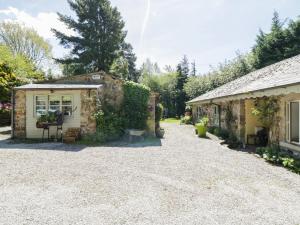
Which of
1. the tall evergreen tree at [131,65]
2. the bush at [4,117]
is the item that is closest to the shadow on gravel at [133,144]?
the bush at [4,117]

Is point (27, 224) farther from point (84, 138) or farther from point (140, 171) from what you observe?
point (84, 138)

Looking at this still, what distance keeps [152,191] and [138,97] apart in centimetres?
1155

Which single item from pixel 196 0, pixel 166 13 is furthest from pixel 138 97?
pixel 196 0

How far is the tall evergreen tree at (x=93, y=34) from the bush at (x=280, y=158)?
2575 centimetres

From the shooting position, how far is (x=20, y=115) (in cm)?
1566

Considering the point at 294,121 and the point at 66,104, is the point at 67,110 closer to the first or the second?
the point at 66,104

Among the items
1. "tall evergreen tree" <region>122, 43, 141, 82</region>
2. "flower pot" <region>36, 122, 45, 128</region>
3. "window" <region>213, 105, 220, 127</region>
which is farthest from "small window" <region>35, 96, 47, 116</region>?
"tall evergreen tree" <region>122, 43, 141, 82</region>

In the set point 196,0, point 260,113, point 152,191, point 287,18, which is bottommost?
point 152,191

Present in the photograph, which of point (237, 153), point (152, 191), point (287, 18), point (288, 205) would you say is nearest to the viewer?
point (288, 205)

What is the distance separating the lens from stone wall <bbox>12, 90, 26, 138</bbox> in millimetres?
15625

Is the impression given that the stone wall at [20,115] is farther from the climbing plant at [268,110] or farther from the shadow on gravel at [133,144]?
the climbing plant at [268,110]

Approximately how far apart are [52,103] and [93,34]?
1955cm

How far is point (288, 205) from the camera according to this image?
5.32 meters

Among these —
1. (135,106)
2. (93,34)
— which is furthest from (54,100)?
(93,34)
